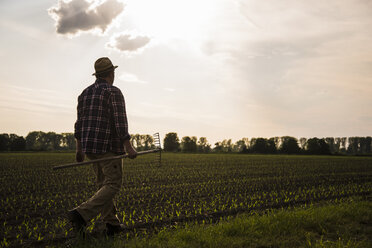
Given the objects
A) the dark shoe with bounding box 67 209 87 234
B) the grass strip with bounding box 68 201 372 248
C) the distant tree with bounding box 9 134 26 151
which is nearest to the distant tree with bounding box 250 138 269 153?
the distant tree with bounding box 9 134 26 151

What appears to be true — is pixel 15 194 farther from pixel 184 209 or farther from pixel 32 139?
pixel 32 139

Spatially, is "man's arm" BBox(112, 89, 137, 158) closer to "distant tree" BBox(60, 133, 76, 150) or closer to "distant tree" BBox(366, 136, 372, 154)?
"distant tree" BBox(60, 133, 76, 150)

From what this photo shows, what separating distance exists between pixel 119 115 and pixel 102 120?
29 cm

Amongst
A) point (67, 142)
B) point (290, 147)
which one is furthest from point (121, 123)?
point (67, 142)

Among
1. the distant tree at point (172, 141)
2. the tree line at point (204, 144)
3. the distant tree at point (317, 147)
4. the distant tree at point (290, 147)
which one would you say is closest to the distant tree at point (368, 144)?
the tree line at point (204, 144)

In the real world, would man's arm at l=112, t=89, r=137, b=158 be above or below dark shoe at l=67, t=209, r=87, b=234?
above

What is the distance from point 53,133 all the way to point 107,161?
156m

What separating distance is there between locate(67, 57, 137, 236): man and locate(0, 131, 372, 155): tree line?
3356 inches

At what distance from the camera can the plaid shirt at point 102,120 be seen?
12.8 ft

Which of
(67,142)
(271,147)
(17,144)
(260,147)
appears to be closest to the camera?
(17,144)

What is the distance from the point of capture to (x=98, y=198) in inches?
149

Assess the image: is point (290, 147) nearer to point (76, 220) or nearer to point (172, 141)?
point (172, 141)

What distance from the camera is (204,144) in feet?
507

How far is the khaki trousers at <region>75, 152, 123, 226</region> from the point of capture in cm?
373
